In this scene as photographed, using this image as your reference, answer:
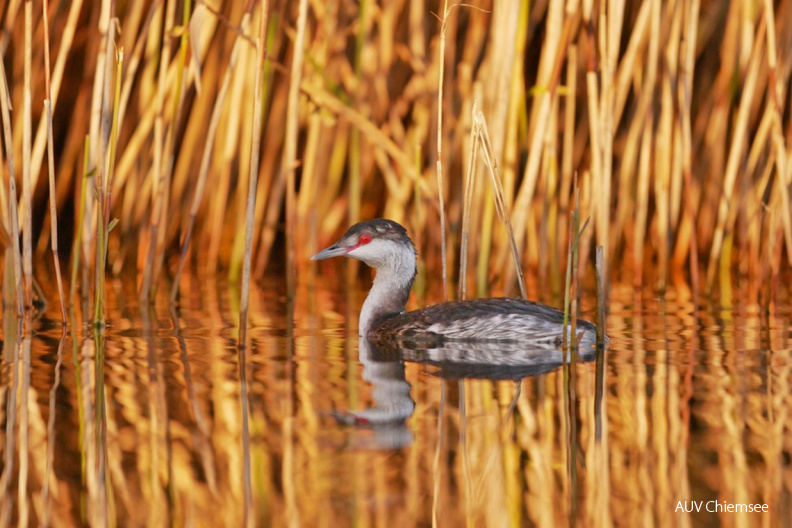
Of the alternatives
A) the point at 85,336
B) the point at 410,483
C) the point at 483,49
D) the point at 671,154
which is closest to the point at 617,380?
the point at 410,483

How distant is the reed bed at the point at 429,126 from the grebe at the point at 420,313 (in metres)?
0.65

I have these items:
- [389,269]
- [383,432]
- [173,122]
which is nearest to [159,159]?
[173,122]

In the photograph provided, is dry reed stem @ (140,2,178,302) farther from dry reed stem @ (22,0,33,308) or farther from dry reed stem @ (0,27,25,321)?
dry reed stem @ (0,27,25,321)

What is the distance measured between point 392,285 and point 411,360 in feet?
3.44

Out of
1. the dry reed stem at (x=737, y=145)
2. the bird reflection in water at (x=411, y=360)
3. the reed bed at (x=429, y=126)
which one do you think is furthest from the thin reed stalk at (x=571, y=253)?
the dry reed stem at (x=737, y=145)

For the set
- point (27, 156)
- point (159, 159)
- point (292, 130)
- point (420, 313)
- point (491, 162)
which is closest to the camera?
point (27, 156)

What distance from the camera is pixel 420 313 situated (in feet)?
19.1

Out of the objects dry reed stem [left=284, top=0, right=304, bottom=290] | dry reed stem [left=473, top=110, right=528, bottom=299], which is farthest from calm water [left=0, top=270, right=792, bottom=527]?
dry reed stem [left=284, top=0, right=304, bottom=290]

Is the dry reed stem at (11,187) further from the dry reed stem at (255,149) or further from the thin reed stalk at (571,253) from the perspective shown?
the thin reed stalk at (571,253)

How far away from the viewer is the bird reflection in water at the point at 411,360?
3820mm

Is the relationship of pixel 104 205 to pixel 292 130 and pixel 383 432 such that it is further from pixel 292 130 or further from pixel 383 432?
pixel 383 432

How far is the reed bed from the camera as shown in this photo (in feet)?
21.5

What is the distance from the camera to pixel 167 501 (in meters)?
3.04

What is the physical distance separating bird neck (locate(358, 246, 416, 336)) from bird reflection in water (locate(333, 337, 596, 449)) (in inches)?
11.0
